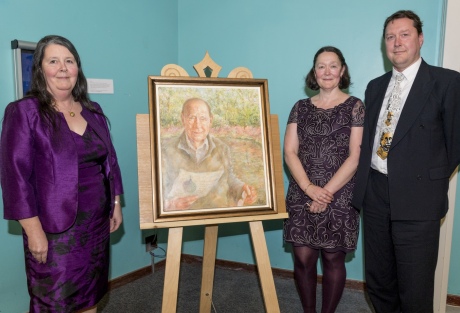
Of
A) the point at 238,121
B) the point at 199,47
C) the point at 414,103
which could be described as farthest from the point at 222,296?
the point at 199,47

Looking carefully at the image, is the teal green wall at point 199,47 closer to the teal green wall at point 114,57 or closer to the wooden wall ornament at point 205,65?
the teal green wall at point 114,57

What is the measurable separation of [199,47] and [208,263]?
70.7 inches

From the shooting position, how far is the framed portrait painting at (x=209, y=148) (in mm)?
1911

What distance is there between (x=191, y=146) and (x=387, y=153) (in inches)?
36.6

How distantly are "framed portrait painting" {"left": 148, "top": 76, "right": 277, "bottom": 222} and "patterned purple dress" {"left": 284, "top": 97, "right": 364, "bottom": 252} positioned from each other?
0.81 ft

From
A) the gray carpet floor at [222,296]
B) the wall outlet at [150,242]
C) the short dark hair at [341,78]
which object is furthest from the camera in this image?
the wall outlet at [150,242]

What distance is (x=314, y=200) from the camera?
2.08 m

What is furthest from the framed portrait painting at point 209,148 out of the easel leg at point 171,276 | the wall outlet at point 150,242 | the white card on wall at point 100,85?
the wall outlet at point 150,242

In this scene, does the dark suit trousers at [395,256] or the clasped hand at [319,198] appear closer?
the dark suit trousers at [395,256]

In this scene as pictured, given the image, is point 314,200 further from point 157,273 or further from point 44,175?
point 157,273

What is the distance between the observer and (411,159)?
72.6 inches

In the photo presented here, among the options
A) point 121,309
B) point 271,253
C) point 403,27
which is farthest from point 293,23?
point 121,309

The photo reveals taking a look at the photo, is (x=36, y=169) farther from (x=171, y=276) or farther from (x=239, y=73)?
(x=239, y=73)

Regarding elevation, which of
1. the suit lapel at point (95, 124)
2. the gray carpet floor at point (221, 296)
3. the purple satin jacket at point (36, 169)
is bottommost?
the gray carpet floor at point (221, 296)
